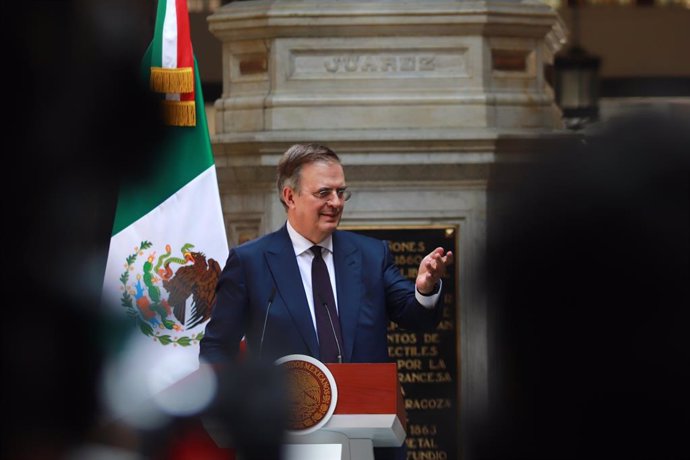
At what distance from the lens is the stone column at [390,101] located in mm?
7879

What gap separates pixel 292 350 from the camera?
4.41 m

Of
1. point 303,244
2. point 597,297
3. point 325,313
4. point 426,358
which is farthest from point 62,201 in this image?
point 426,358

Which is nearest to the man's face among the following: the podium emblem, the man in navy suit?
the man in navy suit

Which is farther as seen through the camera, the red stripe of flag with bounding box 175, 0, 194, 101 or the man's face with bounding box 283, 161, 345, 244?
the red stripe of flag with bounding box 175, 0, 194, 101

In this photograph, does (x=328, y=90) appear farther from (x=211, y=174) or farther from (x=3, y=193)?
(x=3, y=193)

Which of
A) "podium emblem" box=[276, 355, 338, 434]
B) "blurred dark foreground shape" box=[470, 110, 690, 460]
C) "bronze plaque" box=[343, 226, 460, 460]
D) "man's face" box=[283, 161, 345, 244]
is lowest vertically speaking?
"blurred dark foreground shape" box=[470, 110, 690, 460]

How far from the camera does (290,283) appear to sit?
4.59m

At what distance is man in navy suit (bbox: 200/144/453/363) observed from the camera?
446 cm

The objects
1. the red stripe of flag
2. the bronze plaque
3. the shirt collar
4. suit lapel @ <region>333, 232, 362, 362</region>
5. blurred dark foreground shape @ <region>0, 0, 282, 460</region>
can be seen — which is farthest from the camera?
the bronze plaque

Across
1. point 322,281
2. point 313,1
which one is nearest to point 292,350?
point 322,281

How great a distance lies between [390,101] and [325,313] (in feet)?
11.6

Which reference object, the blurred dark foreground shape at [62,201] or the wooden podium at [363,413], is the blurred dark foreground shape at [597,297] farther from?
the wooden podium at [363,413]

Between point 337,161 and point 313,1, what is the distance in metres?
3.39

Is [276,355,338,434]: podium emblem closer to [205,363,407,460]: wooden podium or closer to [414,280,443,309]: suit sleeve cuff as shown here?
[205,363,407,460]: wooden podium
